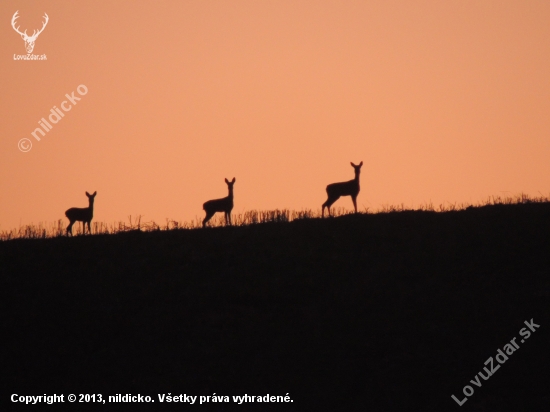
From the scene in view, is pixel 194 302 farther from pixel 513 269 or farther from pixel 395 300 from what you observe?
pixel 513 269

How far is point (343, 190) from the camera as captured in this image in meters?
28.2

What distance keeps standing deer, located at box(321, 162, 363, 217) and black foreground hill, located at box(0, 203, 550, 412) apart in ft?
9.32

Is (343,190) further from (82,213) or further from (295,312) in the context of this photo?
(82,213)

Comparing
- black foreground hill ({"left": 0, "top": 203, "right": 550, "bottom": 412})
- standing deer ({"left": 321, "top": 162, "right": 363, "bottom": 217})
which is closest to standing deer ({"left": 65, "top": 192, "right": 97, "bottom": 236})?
black foreground hill ({"left": 0, "top": 203, "right": 550, "bottom": 412})

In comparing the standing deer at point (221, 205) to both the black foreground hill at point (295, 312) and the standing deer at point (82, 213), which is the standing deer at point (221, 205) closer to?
the black foreground hill at point (295, 312)

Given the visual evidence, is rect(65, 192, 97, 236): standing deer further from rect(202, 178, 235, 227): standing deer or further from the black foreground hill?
rect(202, 178, 235, 227): standing deer

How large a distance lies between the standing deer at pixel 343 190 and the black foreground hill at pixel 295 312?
2842mm

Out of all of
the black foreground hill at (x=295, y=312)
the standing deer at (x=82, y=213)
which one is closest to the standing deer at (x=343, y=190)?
the black foreground hill at (x=295, y=312)

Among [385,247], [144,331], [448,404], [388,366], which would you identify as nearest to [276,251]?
[385,247]

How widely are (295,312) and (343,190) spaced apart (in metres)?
8.65

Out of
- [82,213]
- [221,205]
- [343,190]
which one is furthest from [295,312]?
[82,213]

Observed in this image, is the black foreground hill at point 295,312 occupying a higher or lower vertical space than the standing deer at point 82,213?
lower

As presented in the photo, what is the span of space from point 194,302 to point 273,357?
3475 millimetres

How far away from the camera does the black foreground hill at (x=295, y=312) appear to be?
17.7 m
